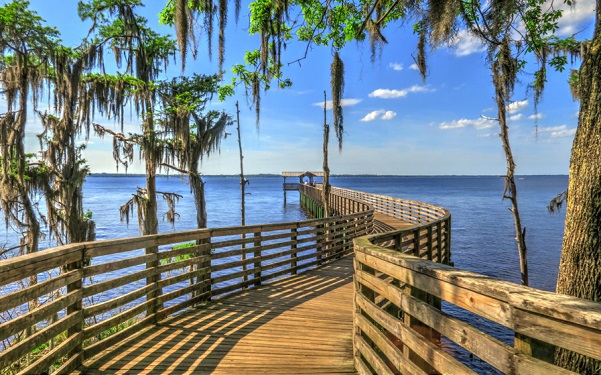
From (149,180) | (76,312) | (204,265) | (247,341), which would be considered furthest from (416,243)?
(149,180)

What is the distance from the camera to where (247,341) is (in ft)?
13.2

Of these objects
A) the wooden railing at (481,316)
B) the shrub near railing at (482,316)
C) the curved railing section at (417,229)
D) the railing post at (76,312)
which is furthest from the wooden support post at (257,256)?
the shrub near railing at (482,316)

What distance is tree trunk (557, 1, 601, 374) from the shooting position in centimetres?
295

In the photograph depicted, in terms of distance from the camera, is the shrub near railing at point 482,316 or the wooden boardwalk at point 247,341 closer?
the shrub near railing at point 482,316

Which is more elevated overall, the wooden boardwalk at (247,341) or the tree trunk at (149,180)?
the tree trunk at (149,180)

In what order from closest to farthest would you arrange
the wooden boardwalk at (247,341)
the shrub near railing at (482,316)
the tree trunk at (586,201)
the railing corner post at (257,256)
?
1. the shrub near railing at (482,316)
2. the tree trunk at (586,201)
3. the wooden boardwalk at (247,341)
4. the railing corner post at (257,256)

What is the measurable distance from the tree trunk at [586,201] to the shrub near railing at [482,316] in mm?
1366

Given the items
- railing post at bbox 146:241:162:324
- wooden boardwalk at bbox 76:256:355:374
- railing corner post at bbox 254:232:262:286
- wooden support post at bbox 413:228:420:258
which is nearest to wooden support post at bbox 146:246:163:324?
railing post at bbox 146:241:162:324

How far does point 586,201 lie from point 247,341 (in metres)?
3.64

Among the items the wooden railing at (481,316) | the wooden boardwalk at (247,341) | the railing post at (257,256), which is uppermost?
the wooden railing at (481,316)

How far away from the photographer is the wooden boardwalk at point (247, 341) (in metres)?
3.36

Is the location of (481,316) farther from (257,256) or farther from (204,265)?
(257,256)

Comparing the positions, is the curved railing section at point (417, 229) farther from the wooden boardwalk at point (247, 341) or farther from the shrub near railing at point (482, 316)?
the shrub near railing at point (482, 316)

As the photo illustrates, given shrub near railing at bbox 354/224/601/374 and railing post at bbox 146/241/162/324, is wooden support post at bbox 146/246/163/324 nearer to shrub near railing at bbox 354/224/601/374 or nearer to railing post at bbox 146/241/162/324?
railing post at bbox 146/241/162/324
